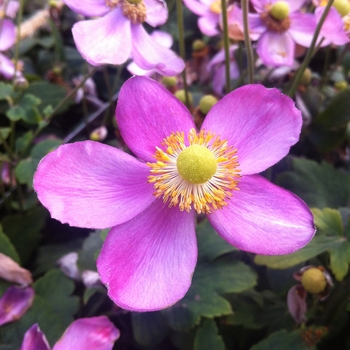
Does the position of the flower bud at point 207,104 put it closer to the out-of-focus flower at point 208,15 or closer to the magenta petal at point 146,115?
the out-of-focus flower at point 208,15

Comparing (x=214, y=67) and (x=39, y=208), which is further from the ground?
(x=214, y=67)

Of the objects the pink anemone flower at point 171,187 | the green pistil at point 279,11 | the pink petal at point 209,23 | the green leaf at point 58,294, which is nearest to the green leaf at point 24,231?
the green leaf at point 58,294

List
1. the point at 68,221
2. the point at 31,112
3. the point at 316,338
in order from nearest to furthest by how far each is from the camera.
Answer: the point at 68,221
the point at 316,338
the point at 31,112

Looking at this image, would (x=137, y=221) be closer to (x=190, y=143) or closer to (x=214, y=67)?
(x=190, y=143)

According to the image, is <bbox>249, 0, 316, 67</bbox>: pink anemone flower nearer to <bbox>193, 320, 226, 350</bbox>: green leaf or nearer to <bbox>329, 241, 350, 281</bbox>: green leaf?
<bbox>329, 241, 350, 281</bbox>: green leaf

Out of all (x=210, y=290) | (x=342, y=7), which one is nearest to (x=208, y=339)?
(x=210, y=290)

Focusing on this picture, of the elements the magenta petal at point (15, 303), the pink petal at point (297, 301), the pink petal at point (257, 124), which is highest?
the pink petal at point (257, 124)

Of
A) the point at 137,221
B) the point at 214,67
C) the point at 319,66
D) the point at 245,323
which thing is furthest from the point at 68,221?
the point at 319,66
